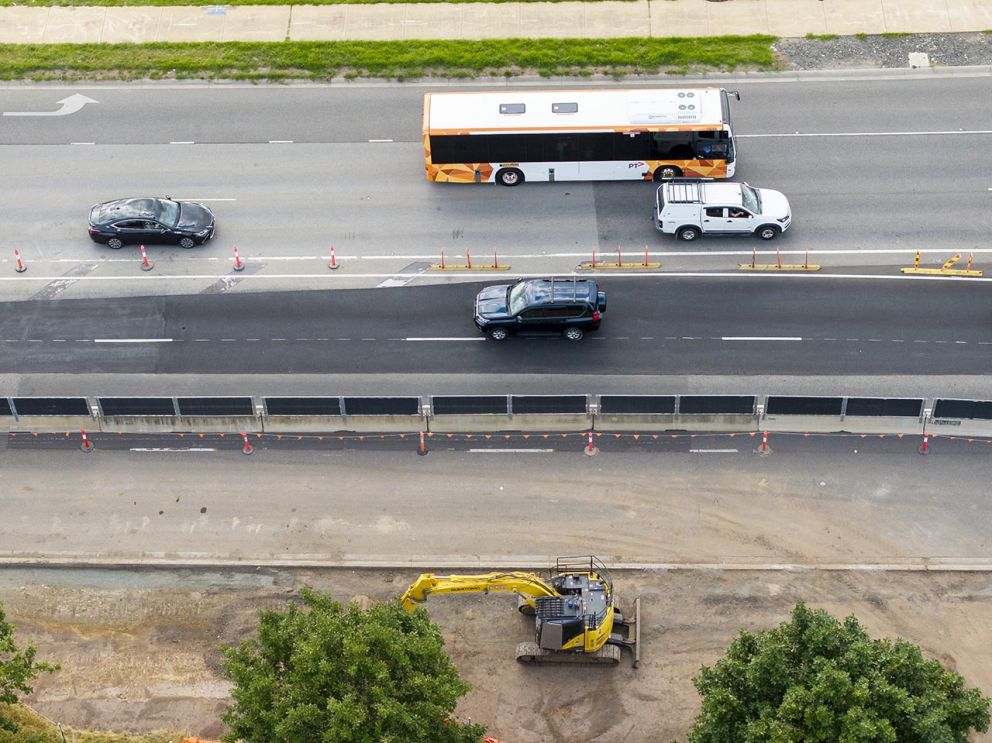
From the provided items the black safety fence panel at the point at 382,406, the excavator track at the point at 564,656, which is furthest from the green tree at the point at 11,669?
the black safety fence panel at the point at 382,406

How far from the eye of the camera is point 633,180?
4659 cm

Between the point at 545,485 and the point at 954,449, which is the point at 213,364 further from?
the point at 954,449

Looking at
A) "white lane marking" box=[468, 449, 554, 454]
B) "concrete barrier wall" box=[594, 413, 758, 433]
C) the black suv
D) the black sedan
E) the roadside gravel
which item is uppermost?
the roadside gravel

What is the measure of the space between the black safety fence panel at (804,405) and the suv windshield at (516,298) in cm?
846

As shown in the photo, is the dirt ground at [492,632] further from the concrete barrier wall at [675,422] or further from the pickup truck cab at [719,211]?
the pickup truck cab at [719,211]

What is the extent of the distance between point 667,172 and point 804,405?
40.3ft

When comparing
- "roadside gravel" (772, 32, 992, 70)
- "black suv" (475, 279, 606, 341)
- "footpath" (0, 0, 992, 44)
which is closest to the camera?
"black suv" (475, 279, 606, 341)

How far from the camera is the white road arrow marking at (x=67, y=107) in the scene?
166ft

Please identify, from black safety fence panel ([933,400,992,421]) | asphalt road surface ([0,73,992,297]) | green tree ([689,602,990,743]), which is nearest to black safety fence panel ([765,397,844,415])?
black safety fence panel ([933,400,992,421])

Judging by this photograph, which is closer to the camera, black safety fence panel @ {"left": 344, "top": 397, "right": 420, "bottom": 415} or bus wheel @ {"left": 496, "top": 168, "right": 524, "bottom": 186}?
black safety fence panel @ {"left": 344, "top": 397, "right": 420, "bottom": 415}

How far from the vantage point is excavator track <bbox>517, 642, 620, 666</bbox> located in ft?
107

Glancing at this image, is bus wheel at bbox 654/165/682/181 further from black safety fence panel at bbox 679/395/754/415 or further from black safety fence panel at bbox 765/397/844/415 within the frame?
black safety fence panel at bbox 765/397/844/415

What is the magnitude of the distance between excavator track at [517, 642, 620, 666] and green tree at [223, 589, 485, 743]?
514 cm

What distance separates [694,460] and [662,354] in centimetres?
433
